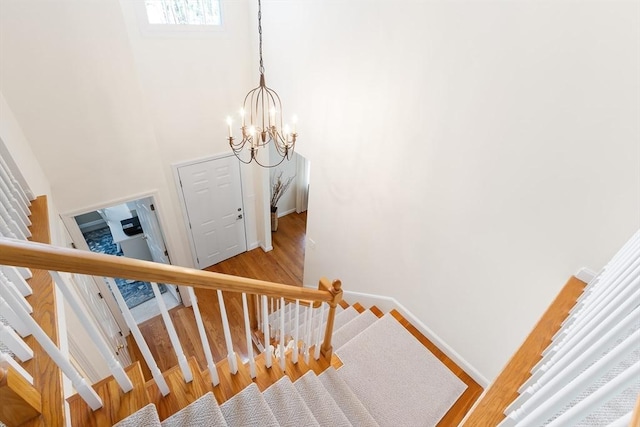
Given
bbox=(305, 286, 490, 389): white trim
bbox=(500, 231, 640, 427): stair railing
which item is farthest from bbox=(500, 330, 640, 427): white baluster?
bbox=(305, 286, 490, 389): white trim

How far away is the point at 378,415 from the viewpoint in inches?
86.3

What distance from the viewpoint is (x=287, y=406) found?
161 cm

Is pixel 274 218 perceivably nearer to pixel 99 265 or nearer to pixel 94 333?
pixel 94 333

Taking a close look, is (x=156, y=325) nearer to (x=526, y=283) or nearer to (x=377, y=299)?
(x=377, y=299)

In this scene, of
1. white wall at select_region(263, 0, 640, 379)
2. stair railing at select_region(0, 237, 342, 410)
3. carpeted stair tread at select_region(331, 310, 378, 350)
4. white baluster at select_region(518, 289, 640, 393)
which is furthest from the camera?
carpeted stair tread at select_region(331, 310, 378, 350)

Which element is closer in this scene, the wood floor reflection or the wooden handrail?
the wooden handrail

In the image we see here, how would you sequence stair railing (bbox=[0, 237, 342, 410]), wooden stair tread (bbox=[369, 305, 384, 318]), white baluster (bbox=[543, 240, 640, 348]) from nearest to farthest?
stair railing (bbox=[0, 237, 342, 410]), white baluster (bbox=[543, 240, 640, 348]), wooden stair tread (bbox=[369, 305, 384, 318])

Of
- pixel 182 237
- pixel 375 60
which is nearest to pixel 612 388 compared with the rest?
pixel 375 60

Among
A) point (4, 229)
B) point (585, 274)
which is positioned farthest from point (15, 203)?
point (585, 274)

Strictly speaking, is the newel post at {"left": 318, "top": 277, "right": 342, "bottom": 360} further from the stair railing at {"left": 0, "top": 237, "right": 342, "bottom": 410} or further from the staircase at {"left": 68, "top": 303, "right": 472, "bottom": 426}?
the stair railing at {"left": 0, "top": 237, "right": 342, "bottom": 410}

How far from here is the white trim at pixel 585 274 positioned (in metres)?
1.63

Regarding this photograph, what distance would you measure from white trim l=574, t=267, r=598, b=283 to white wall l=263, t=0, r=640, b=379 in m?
0.04

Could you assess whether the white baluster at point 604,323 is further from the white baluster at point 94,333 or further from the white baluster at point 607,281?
the white baluster at point 94,333

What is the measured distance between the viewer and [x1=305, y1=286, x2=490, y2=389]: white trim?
250 centimetres
